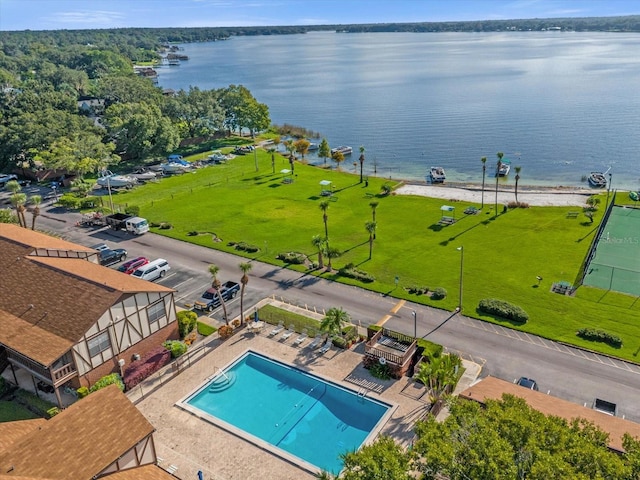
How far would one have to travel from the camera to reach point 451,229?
7194 cm

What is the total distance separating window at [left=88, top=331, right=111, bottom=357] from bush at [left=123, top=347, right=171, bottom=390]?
2763 mm

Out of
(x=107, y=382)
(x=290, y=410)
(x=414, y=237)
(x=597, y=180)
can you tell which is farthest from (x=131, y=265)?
(x=597, y=180)

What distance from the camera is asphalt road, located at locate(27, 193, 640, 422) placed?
39750 millimetres

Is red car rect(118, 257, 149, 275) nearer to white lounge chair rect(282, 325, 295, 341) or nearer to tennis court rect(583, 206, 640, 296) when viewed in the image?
white lounge chair rect(282, 325, 295, 341)

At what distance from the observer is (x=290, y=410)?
37844mm

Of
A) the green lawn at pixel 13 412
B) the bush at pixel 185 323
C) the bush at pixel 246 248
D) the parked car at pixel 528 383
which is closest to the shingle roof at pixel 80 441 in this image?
the green lawn at pixel 13 412

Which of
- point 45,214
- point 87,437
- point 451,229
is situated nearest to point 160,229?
point 45,214

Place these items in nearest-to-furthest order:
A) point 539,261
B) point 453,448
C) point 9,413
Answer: point 453,448, point 9,413, point 539,261

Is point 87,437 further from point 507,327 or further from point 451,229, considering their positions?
point 451,229

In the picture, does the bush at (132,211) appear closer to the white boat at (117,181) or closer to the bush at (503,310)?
the white boat at (117,181)

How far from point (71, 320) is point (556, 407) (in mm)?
35485

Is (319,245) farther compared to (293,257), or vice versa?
(293,257)

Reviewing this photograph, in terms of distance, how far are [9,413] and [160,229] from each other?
39.2 metres

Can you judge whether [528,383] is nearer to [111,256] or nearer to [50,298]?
[50,298]
